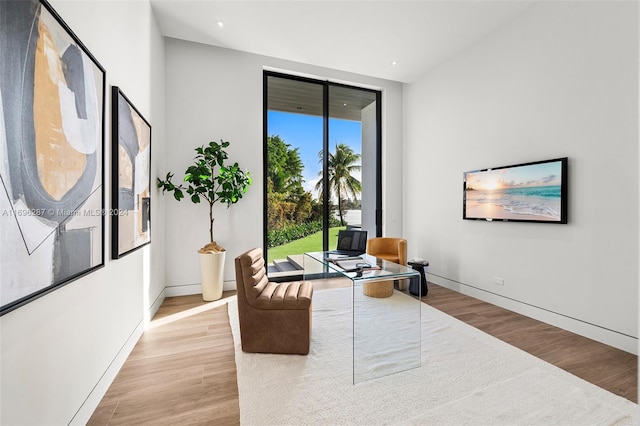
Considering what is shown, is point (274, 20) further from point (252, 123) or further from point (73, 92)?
point (73, 92)

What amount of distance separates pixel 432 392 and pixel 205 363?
1.67 meters

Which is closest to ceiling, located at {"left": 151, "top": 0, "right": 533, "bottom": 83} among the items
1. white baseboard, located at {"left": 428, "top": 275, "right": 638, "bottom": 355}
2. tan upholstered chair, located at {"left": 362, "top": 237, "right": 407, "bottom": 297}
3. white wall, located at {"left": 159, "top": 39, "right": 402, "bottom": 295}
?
white wall, located at {"left": 159, "top": 39, "right": 402, "bottom": 295}

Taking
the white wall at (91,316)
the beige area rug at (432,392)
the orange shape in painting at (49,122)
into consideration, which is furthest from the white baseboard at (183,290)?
the orange shape in painting at (49,122)

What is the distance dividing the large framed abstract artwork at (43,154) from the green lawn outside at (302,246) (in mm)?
2979

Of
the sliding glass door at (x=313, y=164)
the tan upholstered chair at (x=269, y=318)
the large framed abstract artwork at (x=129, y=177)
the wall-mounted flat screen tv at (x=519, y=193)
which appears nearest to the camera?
the large framed abstract artwork at (x=129, y=177)

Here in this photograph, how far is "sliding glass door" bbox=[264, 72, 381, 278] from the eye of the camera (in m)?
4.61

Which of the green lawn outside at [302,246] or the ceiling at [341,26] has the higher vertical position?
the ceiling at [341,26]

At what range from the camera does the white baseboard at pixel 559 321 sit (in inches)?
97.1

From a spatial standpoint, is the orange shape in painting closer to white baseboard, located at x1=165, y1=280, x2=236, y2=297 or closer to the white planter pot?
the white planter pot

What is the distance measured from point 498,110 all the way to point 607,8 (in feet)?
3.92

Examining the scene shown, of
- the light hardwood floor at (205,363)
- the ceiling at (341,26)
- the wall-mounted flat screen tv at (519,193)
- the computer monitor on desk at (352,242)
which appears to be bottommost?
the light hardwood floor at (205,363)

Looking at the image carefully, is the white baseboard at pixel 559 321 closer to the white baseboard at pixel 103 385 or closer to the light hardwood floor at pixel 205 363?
the light hardwood floor at pixel 205 363

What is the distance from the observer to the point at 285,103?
15.5ft

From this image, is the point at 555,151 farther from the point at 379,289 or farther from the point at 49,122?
the point at 49,122
